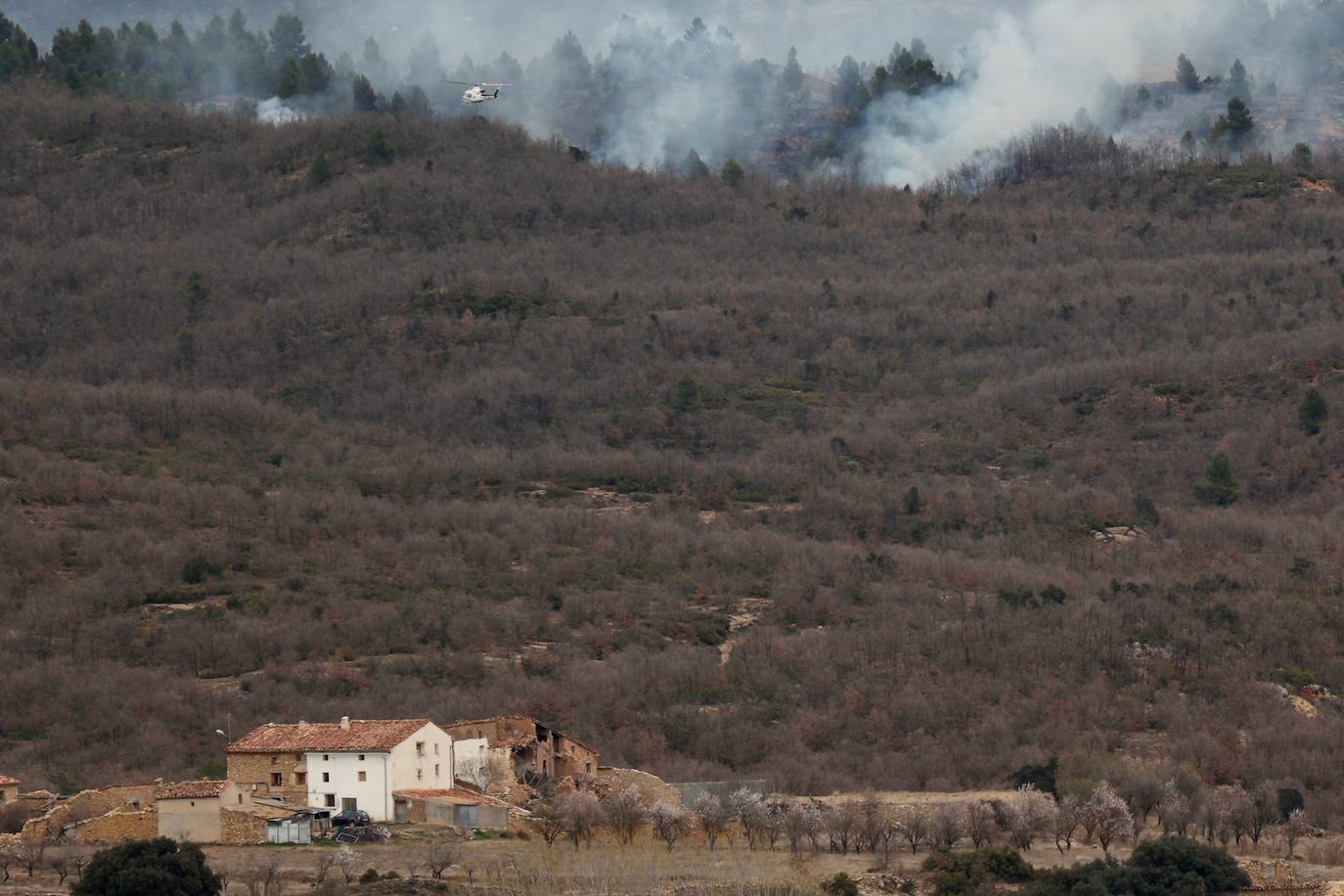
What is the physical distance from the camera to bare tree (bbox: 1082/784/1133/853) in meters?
44.1

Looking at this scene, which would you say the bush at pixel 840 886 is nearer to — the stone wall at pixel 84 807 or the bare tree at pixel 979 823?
the bare tree at pixel 979 823

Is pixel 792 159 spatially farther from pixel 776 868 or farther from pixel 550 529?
pixel 776 868

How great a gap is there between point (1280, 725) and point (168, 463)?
4071 cm

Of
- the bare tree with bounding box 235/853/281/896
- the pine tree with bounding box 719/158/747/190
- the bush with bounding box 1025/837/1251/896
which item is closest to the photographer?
the bare tree with bounding box 235/853/281/896

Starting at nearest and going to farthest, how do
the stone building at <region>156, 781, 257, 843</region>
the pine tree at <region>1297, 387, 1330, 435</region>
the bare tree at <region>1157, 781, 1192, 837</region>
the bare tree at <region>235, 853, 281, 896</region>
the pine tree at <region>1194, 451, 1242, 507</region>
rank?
the bare tree at <region>235, 853, 281, 896</region>
the stone building at <region>156, 781, 257, 843</region>
the bare tree at <region>1157, 781, 1192, 837</region>
the pine tree at <region>1194, 451, 1242, 507</region>
the pine tree at <region>1297, 387, 1330, 435</region>

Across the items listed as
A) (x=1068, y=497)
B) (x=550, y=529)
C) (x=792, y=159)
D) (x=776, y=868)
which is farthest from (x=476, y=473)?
(x=792, y=159)

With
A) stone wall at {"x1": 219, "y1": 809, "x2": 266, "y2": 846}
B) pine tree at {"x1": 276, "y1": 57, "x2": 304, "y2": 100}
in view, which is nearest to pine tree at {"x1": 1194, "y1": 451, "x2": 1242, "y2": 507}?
stone wall at {"x1": 219, "y1": 809, "x2": 266, "y2": 846}

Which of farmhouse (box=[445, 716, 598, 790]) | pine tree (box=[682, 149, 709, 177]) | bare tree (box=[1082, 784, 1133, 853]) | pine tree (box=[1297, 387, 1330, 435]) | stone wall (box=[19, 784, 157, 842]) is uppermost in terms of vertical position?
pine tree (box=[682, 149, 709, 177])

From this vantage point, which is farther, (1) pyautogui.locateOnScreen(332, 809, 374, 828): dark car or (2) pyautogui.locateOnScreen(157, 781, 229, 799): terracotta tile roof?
(1) pyautogui.locateOnScreen(332, 809, 374, 828): dark car

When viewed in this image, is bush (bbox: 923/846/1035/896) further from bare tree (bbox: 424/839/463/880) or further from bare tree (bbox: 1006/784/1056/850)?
bare tree (bbox: 424/839/463/880)

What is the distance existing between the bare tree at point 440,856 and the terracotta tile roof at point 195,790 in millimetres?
4286

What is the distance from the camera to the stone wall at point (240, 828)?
43500 mm

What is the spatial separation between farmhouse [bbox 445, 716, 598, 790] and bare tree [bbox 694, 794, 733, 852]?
3925 mm

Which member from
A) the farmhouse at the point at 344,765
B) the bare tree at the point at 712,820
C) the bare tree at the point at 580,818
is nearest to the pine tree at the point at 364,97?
the farmhouse at the point at 344,765
